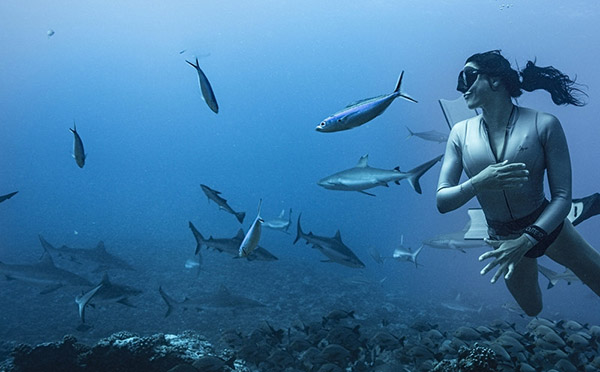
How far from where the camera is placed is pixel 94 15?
100250 millimetres

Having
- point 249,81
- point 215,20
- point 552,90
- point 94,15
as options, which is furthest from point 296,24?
point 552,90

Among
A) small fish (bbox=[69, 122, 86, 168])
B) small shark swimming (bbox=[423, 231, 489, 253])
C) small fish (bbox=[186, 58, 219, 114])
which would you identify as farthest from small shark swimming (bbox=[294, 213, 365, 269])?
small shark swimming (bbox=[423, 231, 489, 253])

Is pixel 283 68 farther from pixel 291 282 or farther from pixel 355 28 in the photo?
→ pixel 291 282

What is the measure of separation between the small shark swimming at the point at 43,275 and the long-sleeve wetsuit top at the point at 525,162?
897 centimetres

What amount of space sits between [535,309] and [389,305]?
38.9ft

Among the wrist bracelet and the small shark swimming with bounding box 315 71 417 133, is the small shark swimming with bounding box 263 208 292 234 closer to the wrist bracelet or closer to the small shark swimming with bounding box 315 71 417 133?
the small shark swimming with bounding box 315 71 417 133

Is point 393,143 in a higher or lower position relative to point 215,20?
lower

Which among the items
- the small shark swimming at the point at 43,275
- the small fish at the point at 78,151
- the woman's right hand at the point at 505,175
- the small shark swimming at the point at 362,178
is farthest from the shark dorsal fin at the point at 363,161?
the small shark swimming at the point at 43,275

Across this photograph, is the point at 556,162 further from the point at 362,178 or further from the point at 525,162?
the point at 362,178

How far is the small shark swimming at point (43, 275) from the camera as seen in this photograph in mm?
8609

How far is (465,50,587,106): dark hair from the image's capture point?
126 inches

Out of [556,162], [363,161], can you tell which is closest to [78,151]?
[363,161]

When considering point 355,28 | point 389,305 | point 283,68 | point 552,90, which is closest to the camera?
point 552,90

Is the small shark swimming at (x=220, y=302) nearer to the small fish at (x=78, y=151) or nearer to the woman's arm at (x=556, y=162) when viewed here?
the small fish at (x=78, y=151)
